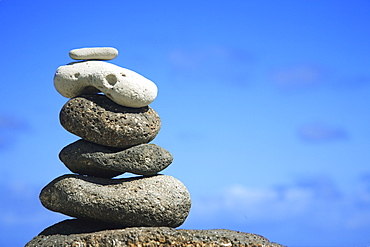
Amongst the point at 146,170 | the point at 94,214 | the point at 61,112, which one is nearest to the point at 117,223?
the point at 94,214

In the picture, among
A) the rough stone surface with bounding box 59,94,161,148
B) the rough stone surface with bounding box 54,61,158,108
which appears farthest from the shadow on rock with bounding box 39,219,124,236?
the rough stone surface with bounding box 54,61,158,108

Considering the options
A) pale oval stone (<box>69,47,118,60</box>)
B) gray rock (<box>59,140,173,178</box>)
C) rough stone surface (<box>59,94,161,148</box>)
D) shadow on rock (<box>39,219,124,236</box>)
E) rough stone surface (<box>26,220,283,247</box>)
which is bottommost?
rough stone surface (<box>26,220,283,247</box>)

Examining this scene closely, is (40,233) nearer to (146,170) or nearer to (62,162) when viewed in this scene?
(62,162)

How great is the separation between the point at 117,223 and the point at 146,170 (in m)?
1.17

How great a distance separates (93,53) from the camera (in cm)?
1202

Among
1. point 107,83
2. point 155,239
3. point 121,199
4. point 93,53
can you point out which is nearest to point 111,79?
point 107,83

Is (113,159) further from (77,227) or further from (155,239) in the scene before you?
(155,239)

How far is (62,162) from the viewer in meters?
11.9

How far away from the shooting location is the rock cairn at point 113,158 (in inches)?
432

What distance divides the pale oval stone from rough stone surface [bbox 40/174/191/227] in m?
2.48

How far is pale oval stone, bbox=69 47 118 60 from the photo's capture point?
12.0 m

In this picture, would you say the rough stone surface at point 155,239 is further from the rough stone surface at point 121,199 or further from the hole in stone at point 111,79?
the hole in stone at point 111,79

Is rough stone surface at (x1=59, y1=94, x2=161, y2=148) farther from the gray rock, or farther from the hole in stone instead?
the hole in stone

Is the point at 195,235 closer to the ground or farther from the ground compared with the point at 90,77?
closer to the ground
